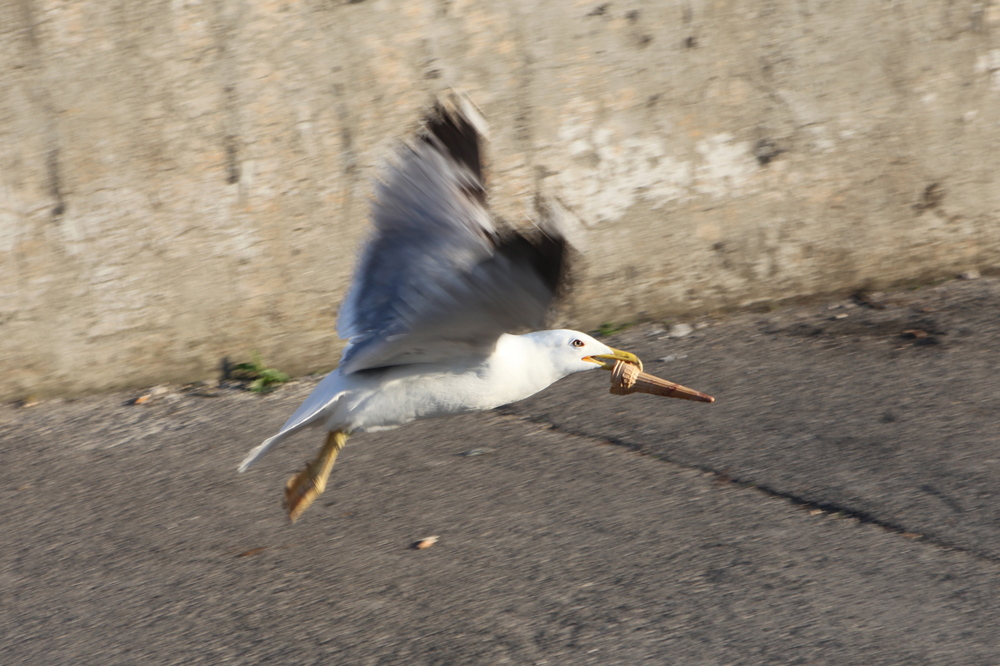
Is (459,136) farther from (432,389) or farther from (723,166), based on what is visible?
(723,166)

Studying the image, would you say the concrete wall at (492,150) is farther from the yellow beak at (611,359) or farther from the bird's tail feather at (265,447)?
the bird's tail feather at (265,447)

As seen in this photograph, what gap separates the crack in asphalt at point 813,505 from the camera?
3.55 metres

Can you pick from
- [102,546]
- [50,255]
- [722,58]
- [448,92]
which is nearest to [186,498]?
[102,546]

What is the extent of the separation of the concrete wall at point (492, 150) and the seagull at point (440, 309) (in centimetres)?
155

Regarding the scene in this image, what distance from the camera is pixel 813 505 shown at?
3.89 meters

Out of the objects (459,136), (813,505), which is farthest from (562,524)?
(459,136)

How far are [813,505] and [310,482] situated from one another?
185 centimetres

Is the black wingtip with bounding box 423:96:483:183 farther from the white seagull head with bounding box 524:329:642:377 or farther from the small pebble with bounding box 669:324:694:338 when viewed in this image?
the small pebble with bounding box 669:324:694:338

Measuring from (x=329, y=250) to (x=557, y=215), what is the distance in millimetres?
2460

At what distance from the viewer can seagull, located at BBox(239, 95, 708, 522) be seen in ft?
10.1

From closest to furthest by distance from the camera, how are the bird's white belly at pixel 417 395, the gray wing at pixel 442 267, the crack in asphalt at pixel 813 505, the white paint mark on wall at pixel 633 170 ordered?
the gray wing at pixel 442 267, the crack in asphalt at pixel 813 505, the bird's white belly at pixel 417 395, the white paint mark on wall at pixel 633 170

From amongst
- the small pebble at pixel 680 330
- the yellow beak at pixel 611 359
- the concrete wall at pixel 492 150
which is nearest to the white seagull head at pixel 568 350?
the yellow beak at pixel 611 359

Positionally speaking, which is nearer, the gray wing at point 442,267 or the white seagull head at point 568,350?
the gray wing at point 442,267

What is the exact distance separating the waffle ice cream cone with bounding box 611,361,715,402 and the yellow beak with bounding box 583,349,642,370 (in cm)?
2
